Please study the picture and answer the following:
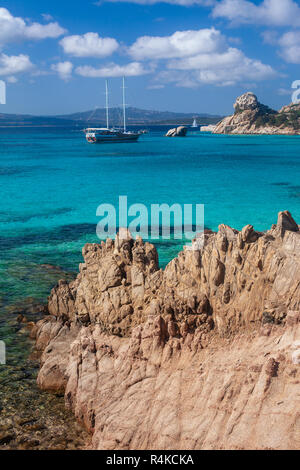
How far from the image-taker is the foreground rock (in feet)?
16.1

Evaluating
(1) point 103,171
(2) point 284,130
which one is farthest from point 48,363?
(2) point 284,130

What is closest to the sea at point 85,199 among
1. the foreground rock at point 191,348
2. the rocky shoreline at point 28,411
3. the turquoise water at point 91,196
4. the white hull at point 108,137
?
the turquoise water at point 91,196

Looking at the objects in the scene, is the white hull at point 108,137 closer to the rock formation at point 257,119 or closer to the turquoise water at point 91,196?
the turquoise water at point 91,196

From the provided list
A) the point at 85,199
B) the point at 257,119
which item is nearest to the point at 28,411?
the point at 85,199

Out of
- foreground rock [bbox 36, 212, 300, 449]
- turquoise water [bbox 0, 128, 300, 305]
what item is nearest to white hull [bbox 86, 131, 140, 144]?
turquoise water [bbox 0, 128, 300, 305]

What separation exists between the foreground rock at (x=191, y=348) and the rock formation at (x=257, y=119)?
447 feet

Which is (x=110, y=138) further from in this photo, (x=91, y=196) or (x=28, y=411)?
(x=28, y=411)

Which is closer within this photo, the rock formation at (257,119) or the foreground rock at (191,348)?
the foreground rock at (191,348)

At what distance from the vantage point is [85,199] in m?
32.2

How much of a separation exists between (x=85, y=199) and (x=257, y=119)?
128 meters

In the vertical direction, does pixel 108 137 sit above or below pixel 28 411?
above

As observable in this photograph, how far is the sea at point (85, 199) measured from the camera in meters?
14.5

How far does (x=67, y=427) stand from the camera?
6.38 metres

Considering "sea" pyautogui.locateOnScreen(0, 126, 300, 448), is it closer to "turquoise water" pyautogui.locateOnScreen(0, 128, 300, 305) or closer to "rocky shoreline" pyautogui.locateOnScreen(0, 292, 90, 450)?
"turquoise water" pyautogui.locateOnScreen(0, 128, 300, 305)
